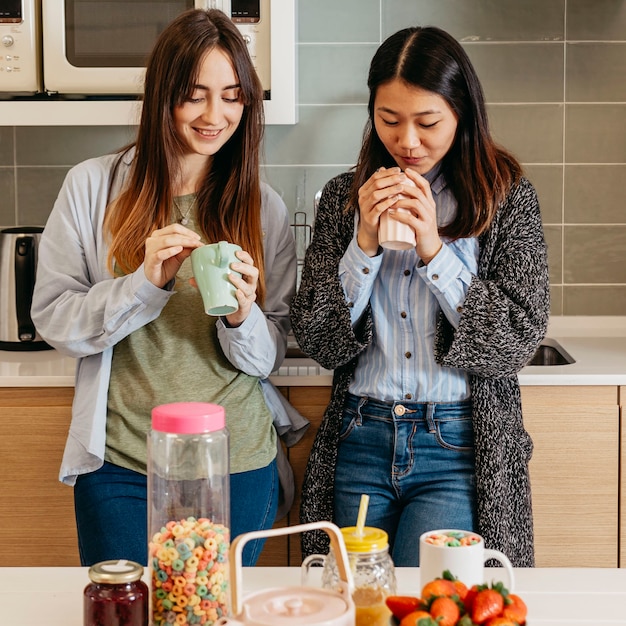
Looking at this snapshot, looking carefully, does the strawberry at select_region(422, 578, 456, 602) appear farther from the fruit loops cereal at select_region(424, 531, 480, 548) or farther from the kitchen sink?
the kitchen sink

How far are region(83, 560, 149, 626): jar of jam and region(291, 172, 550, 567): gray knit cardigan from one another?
71cm

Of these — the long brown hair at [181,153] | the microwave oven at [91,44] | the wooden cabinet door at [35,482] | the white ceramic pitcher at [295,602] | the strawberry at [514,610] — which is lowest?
the wooden cabinet door at [35,482]

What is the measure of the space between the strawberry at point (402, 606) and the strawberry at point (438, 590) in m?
0.01

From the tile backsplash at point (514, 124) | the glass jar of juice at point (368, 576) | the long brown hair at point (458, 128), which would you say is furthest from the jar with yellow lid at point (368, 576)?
the tile backsplash at point (514, 124)

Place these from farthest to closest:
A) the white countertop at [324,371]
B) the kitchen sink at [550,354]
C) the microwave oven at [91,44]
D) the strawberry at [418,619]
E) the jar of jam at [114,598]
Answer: the kitchen sink at [550,354] < the microwave oven at [91,44] < the white countertop at [324,371] < the jar of jam at [114,598] < the strawberry at [418,619]

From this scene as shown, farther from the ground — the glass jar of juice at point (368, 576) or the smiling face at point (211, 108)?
the smiling face at point (211, 108)

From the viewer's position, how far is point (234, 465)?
1.69 m

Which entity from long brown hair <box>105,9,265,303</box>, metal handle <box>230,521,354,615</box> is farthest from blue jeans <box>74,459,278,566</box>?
metal handle <box>230,521,354,615</box>

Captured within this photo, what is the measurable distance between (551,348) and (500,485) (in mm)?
851

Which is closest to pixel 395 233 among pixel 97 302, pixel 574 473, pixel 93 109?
pixel 97 302

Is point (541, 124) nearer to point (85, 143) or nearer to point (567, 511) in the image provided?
point (567, 511)

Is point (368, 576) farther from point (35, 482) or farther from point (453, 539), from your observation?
point (35, 482)

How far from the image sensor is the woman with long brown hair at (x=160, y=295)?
1.65 m

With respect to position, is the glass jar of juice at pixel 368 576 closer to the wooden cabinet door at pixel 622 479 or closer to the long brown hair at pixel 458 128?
the long brown hair at pixel 458 128
